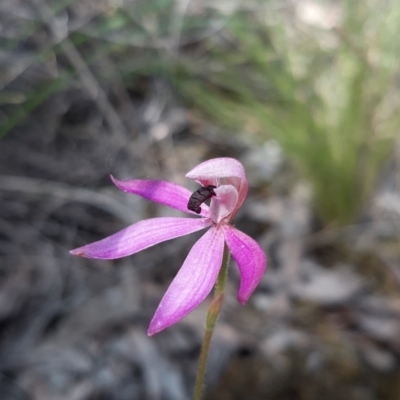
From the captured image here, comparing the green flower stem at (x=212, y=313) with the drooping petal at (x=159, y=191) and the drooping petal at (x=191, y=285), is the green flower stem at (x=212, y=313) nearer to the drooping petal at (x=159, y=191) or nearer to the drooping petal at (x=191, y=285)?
the drooping petal at (x=191, y=285)

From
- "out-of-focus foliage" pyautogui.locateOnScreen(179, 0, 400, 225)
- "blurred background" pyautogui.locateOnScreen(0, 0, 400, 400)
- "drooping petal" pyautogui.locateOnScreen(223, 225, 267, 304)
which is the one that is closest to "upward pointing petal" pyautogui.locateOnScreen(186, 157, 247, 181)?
"drooping petal" pyautogui.locateOnScreen(223, 225, 267, 304)

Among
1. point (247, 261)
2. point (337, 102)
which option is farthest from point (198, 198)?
point (337, 102)

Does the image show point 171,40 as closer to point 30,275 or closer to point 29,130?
point 29,130

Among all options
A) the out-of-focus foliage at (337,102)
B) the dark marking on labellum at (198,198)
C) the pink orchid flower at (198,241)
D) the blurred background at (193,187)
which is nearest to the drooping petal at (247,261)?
the pink orchid flower at (198,241)

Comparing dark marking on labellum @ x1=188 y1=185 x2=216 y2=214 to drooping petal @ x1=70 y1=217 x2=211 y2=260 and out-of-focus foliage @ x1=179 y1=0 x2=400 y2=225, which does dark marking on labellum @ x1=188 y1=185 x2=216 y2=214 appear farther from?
out-of-focus foliage @ x1=179 y1=0 x2=400 y2=225

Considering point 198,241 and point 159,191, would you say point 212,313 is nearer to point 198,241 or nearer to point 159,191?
point 198,241

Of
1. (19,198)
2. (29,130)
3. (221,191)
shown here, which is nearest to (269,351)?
(221,191)
